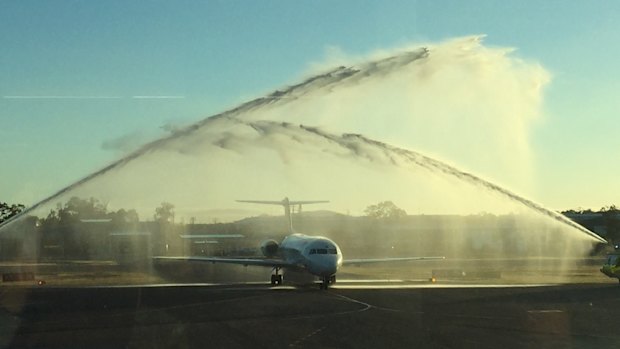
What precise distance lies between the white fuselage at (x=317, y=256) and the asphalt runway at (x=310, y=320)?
262 inches

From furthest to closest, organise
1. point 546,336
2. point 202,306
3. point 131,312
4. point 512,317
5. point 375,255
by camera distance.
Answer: point 375,255 → point 202,306 → point 131,312 → point 512,317 → point 546,336

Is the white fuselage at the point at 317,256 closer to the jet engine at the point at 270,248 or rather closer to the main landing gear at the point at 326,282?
the main landing gear at the point at 326,282

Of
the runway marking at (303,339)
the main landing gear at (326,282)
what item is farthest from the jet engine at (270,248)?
the runway marking at (303,339)

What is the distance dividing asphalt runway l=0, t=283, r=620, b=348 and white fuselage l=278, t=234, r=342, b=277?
21.9ft

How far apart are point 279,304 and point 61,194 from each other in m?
15.6

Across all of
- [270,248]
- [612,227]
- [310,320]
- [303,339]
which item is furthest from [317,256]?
[612,227]

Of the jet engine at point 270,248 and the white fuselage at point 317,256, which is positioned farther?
the jet engine at point 270,248

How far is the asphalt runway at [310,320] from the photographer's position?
2045 cm

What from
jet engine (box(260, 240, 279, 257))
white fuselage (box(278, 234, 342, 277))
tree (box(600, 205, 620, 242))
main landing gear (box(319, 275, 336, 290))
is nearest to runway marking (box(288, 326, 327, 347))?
main landing gear (box(319, 275, 336, 290))

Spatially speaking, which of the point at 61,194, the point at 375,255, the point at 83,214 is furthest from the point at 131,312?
the point at 83,214

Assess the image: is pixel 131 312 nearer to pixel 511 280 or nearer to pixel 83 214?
pixel 511 280

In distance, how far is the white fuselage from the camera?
4906cm

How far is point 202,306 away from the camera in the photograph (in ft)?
108

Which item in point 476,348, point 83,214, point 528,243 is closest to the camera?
point 476,348
